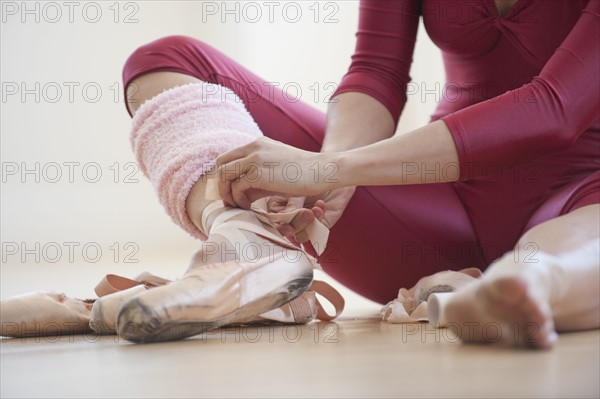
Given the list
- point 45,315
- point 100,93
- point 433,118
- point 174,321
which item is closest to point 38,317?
point 45,315

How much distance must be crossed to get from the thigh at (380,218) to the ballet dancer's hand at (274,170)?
0.68 ft

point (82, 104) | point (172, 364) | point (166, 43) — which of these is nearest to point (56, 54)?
point (82, 104)

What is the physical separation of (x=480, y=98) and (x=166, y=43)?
37cm

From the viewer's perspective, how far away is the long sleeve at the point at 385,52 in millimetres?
1055

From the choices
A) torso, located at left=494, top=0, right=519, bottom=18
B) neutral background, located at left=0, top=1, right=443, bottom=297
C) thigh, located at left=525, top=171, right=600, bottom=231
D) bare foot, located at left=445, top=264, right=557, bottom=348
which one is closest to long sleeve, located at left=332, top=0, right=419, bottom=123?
torso, located at left=494, top=0, right=519, bottom=18

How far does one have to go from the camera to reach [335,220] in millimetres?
966

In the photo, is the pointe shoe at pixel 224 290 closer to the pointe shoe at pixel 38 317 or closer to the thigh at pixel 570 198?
the pointe shoe at pixel 38 317

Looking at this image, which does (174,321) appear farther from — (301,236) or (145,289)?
(301,236)

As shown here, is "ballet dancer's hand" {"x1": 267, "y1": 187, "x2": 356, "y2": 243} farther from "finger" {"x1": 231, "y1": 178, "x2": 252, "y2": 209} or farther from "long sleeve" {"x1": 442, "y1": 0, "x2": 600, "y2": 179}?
"long sleeve" {"x1": 442, "y1": 0, "x2": 600, "y2": 179}

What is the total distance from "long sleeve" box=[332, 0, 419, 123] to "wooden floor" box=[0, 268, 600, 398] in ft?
1.31

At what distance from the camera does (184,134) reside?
866 millimetres

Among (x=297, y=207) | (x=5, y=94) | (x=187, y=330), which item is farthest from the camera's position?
(x=5, y=94)

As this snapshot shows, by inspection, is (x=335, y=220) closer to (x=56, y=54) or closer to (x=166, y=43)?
(x=166, y=43)

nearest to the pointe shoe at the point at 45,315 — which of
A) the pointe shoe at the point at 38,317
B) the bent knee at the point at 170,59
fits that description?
the pointe shoe at the point at 38,317
